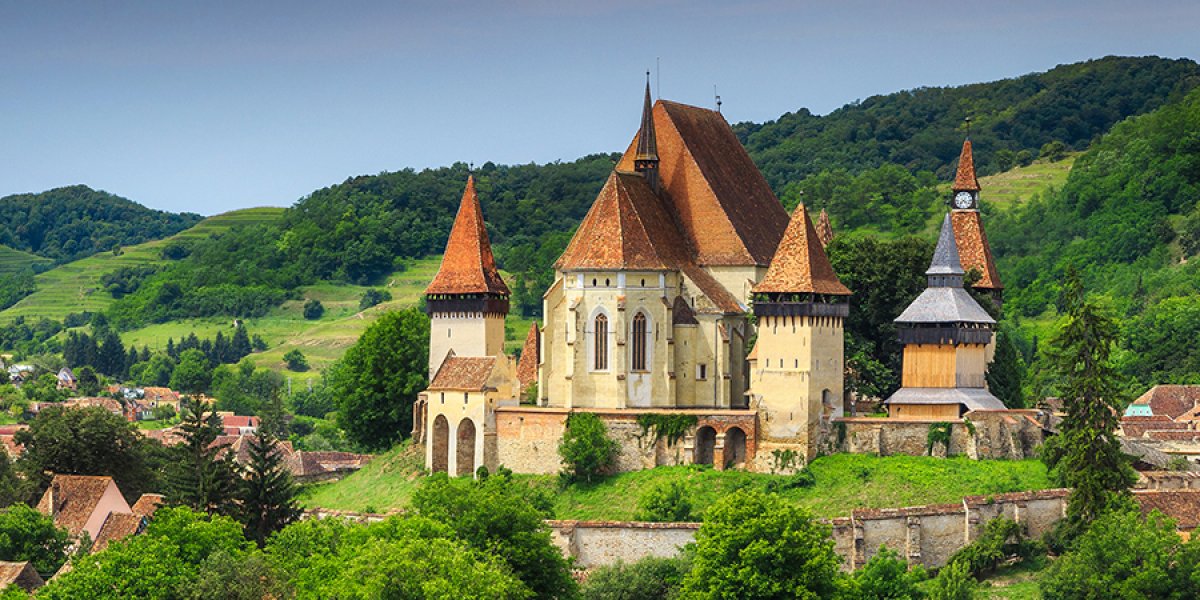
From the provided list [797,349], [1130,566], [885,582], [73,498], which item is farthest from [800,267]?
[73,498]

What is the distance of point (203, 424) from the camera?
237 ft

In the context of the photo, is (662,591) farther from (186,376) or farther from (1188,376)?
(186,376)

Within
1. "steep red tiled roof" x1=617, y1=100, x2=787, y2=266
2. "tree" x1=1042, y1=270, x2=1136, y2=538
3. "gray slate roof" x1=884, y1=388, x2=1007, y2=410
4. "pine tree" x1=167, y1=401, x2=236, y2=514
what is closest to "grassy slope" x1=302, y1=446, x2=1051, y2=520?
"tree" x1=1042, y1=270, x2=1136, y2=538

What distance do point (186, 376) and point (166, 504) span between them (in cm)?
9263

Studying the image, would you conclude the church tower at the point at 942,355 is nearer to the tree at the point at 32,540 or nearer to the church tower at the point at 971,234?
the church tower at the point at 971,234

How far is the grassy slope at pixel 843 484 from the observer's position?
212 feet

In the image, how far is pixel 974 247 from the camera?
77125 millimetres

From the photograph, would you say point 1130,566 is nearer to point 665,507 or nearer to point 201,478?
point 665,507

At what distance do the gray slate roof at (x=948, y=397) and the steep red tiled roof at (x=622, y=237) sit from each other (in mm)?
9415

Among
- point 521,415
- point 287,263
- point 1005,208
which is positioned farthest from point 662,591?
point 287,263

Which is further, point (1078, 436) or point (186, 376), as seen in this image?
point (186, 376)

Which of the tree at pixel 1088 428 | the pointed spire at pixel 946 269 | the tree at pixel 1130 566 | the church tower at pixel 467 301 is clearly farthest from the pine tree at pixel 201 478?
the tree at pixel 1130 566

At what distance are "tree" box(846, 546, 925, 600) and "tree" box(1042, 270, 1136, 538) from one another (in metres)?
6.33

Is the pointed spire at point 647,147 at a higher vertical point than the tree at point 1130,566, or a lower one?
higher
